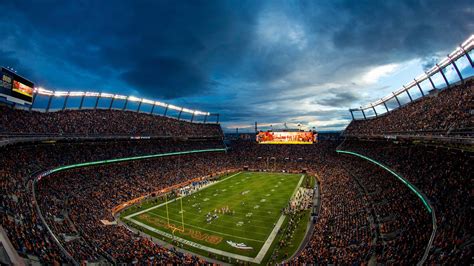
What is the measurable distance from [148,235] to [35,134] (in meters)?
22.9

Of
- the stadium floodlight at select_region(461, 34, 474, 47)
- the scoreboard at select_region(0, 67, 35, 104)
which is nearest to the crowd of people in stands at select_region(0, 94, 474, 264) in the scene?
the scoreboard at select_region(0, 67, 35, 104)

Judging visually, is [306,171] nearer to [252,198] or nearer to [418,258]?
[252,198]

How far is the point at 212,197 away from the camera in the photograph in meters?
41.4

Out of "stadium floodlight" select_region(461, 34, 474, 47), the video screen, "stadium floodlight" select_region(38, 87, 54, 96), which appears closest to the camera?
"stadium floodlight" select_region(461, 34, 474, 47)

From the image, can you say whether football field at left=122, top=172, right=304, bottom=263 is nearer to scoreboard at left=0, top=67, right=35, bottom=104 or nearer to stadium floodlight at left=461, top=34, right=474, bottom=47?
scoreboard at left=0, top=67, right=35, bottom=104

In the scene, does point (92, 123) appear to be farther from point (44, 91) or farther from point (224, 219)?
point (224, 219)

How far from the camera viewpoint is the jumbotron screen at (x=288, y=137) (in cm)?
7156

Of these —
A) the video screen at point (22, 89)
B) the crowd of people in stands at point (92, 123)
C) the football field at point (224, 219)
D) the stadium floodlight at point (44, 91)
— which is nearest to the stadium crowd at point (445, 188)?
the football field at point (224, 219)

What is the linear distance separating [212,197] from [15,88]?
29.5 metres

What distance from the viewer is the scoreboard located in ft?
91.5

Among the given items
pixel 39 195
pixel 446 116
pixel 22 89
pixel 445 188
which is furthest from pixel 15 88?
pixel 446 116

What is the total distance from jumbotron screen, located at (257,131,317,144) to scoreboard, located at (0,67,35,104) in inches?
2170

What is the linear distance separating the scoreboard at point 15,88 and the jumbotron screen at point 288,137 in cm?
5512

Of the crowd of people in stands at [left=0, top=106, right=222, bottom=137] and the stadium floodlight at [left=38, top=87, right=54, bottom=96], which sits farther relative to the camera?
the stadium floodlight at [left=38, top=87, right=54, bottom=96]
